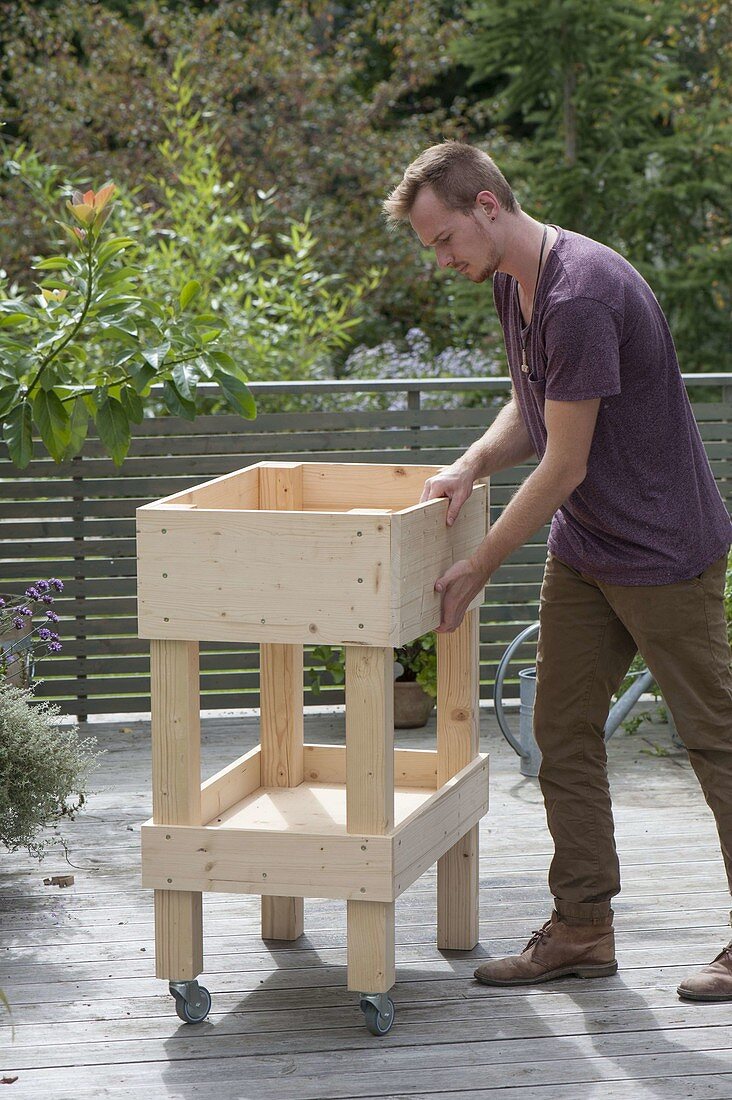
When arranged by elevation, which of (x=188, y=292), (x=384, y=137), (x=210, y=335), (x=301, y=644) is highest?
(x=384, y=137)

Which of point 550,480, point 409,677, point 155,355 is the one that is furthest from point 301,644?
point 409,677

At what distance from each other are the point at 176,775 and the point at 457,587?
58 centimetres

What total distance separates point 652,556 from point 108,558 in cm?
236

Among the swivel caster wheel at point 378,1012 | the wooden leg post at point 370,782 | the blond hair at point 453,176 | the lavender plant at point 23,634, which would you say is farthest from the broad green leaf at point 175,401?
the swivel caster wheel at point 378,1012

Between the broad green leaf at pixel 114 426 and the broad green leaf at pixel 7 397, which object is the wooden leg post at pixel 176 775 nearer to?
the broad green leaf at pixel 114 426

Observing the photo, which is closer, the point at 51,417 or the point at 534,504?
the point at 534,504

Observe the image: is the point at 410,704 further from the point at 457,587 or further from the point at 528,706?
the point at 457,587

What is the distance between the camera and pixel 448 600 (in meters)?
2.54

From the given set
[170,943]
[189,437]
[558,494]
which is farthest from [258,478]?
[189,437]

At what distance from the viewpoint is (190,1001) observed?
8.16 ft

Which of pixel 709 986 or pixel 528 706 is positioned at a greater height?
pixel 528 706

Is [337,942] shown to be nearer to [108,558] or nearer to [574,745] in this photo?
[574,745]

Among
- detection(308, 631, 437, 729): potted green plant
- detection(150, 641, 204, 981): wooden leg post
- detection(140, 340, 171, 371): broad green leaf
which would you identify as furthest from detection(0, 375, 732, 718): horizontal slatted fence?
detection(150, 641, 204, 981): wooden leg post

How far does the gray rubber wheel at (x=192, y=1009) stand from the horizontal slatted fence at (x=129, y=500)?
1981 millimetres
